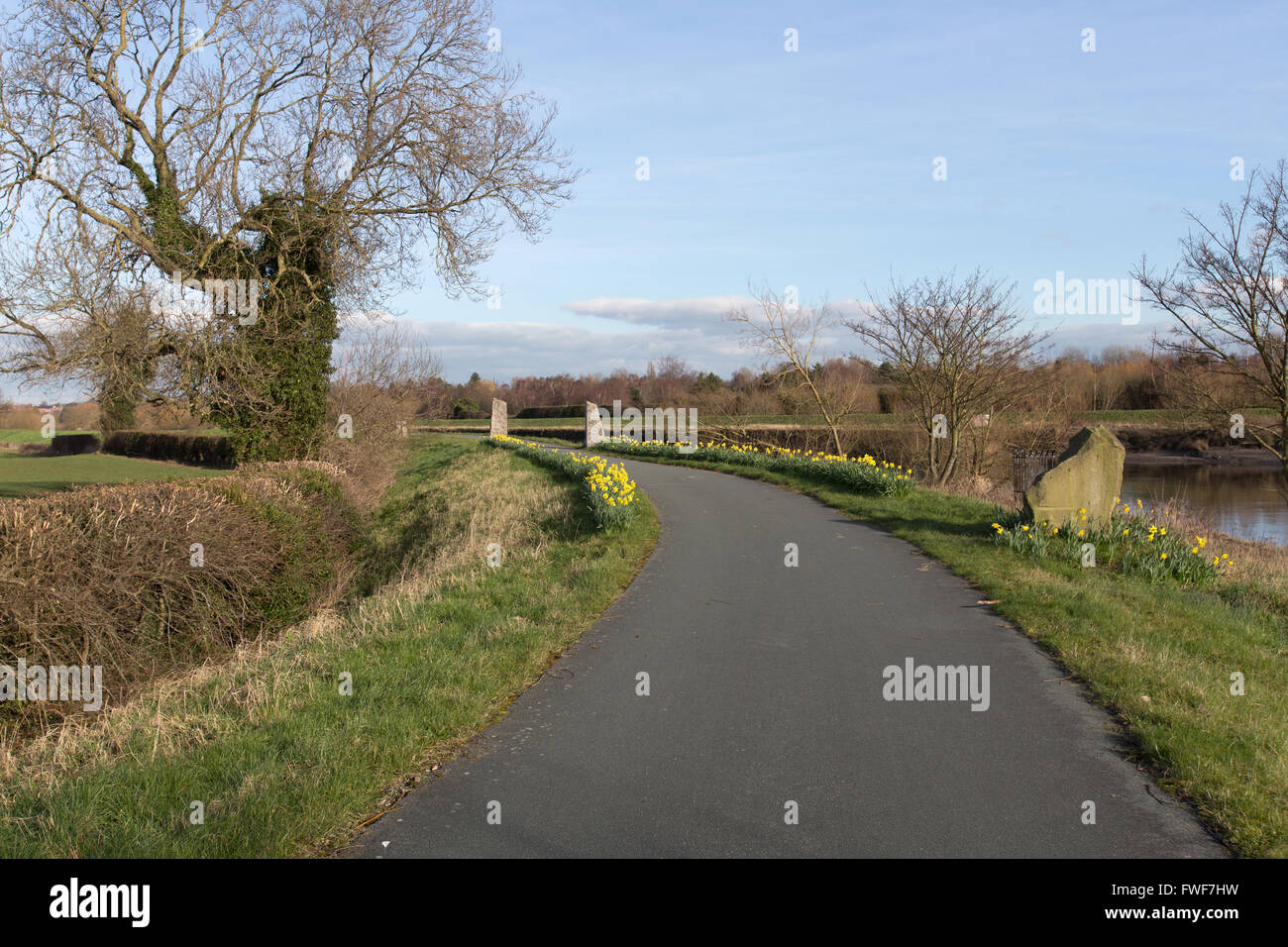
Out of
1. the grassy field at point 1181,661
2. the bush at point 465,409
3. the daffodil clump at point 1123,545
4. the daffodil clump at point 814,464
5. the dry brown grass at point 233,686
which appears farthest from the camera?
the bush at point 465,409

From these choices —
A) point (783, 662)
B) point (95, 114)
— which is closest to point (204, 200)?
point (95, 114)

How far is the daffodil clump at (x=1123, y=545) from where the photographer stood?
9789 mm

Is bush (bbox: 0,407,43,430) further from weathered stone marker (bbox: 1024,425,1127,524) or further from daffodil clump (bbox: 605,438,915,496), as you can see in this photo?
weathered stone marker (bbox: 1024,425,1127,524)

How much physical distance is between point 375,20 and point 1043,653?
19.1 metres

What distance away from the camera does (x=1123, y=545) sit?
34.9 feet

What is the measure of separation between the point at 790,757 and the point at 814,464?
52.1ft

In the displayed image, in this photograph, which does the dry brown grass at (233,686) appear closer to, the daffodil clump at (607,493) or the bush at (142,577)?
the bush at (142,577)

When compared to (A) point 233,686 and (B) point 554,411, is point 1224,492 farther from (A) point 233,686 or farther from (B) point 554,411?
(B) point 554,411

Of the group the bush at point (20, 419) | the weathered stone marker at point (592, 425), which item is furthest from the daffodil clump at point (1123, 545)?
the bush at point (20, 419)

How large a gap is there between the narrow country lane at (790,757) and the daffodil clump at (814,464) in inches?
333

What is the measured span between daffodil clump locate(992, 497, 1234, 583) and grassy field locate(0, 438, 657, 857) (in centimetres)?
527

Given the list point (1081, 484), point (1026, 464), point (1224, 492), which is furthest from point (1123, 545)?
point (1224, 492)

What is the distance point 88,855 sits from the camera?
3727 mm

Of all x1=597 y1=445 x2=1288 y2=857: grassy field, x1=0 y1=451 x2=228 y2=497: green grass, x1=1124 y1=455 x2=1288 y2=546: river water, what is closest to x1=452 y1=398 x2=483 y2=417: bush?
x1=0 y1=451 x2=228 y2=497: green grass
